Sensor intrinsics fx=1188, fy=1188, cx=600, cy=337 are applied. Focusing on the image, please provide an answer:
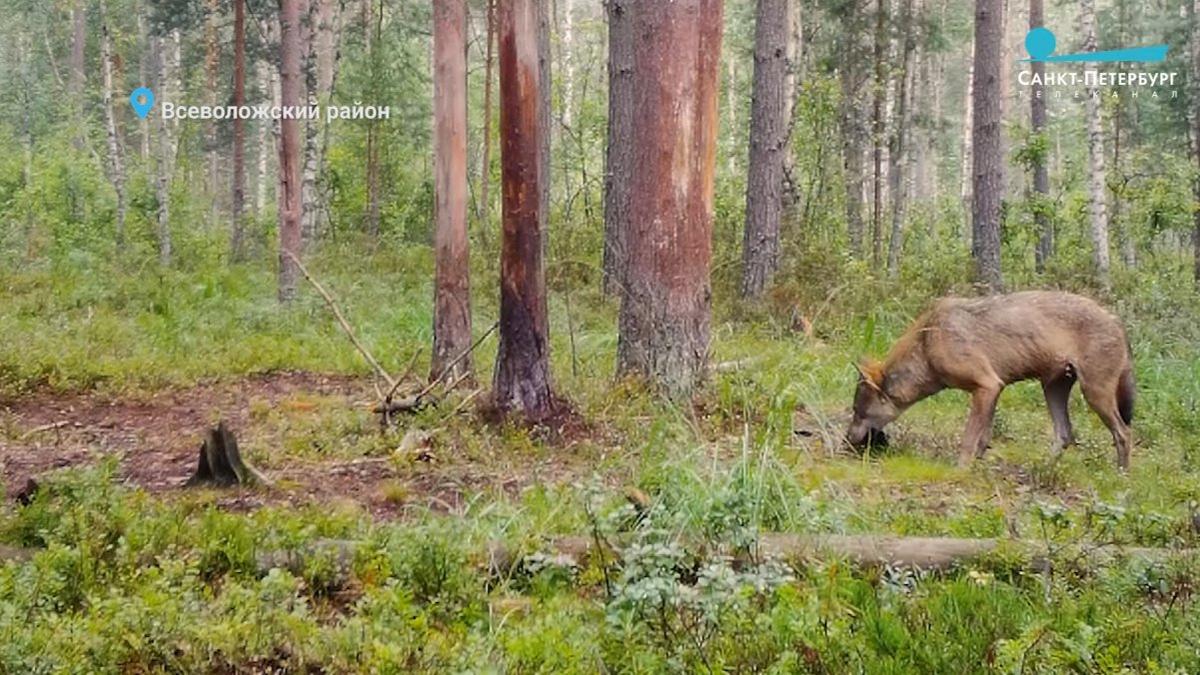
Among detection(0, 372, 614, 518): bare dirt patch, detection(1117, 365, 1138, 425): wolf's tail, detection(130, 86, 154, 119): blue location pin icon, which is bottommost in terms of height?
detection(0, 372, 614, 518): bare dirt patch

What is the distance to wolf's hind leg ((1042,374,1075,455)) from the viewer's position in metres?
9.85

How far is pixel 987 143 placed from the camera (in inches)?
727

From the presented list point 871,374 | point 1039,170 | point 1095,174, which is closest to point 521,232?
point 871,374

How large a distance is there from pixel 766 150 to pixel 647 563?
1301 centimetres

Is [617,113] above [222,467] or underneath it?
above

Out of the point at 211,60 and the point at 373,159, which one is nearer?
the point at 373,159

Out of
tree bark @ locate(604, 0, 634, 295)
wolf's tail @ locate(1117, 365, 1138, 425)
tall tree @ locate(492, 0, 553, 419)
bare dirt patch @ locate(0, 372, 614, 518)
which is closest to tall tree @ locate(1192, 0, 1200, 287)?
tree bark @ locate(604, 0, 634, 295)

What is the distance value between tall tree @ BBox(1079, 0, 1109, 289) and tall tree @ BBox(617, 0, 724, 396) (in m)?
12.0

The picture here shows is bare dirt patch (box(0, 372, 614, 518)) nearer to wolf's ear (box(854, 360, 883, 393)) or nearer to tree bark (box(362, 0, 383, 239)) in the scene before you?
wolf's ear (box(854, 360, 883, 393))

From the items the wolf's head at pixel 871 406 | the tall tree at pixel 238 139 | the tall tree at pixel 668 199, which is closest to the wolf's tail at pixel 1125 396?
the wolf's head at pixel 871 406

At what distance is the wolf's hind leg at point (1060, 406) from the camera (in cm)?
985

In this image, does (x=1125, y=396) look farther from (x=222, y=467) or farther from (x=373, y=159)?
(x=373, y=159)

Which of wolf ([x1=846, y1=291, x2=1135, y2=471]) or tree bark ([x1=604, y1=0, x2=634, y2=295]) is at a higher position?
tree bark ([x1=604, y1=0, x2=634, y2=295])

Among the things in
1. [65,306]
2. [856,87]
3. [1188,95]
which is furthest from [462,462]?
[1188,95]
